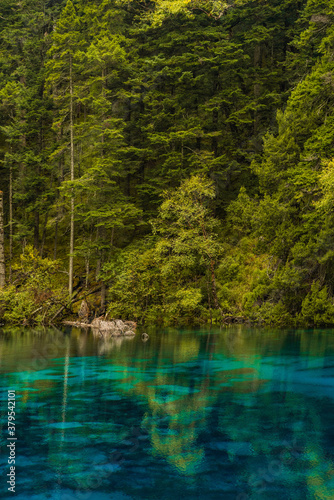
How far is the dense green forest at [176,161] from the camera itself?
21.6 meters

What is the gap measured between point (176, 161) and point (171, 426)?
864 inches

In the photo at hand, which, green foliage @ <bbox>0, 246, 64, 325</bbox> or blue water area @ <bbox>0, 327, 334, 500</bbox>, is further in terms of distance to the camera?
green foliage @ <bbox>0, 246, 64, 325</bbox>

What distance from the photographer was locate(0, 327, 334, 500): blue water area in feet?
15.1

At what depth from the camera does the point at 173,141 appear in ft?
91.1

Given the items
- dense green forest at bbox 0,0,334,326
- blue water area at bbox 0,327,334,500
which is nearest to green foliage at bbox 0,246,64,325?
dense green forest at bbox 0,0,334,326

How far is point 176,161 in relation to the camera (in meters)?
27.0

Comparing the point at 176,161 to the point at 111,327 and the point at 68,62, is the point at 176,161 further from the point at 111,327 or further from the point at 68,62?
the point at 111,327

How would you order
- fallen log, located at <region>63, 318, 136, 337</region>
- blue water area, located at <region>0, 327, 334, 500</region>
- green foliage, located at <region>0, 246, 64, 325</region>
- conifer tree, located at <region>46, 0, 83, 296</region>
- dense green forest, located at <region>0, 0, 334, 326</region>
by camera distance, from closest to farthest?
blue water area, located at <region>0, 327, 334, 500</region>
fallen log, located at <region>63, 318, 136, 337</region>
dense green forest, located at <region>0, 0, 334, 326</region>
green foliage, located at <region>0, 246, 64, 325</region>
conifer tree, located at <region>46, 0, 83, 296</region>

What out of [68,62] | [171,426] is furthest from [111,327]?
[68,62]

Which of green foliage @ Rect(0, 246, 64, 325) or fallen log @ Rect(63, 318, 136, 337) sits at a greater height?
green foliage @ Rect(0, 246, 64, 325)

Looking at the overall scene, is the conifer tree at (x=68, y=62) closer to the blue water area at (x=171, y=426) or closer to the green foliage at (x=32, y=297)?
the green foliage at (x=32, y=297)

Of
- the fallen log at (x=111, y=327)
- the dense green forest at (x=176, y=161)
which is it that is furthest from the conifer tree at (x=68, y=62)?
the fallen log at (x=111, y=327)

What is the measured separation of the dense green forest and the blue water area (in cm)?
918

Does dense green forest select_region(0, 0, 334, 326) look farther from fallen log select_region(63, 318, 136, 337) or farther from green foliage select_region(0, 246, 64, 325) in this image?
fallen log select_region(63, 318, 136, 337)
